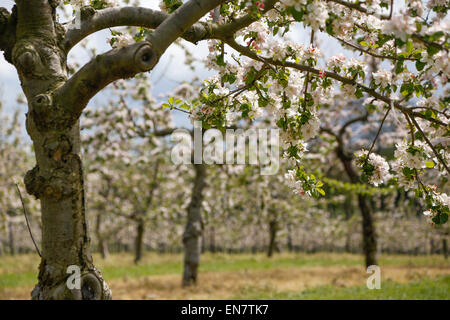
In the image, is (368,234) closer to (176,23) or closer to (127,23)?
(127,23)

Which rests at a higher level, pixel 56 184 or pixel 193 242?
pixel 56 184

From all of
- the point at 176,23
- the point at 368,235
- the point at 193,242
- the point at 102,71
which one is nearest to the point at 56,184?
the point at 102,71

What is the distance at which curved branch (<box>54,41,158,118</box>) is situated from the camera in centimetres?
225

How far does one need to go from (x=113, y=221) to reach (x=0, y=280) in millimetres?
14299

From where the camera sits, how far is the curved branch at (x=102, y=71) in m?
2.25

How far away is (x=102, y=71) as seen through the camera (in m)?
2.37

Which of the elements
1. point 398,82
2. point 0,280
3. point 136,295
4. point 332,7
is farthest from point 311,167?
point 0,280

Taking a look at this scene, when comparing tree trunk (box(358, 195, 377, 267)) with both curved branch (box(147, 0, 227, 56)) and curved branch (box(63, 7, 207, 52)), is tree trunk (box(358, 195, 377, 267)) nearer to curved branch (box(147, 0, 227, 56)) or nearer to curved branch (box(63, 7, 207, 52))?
curved branch (box(63, 7, 207, 52))

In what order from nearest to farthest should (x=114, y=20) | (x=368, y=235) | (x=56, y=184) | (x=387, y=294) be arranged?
1. (x=56, y=184)
2. (x=114, y=20)
3. (x=387, y=294)
4. (x=368, y=235)

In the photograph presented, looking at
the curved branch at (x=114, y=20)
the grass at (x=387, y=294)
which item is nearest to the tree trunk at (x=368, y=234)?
the grass at (x=387, y=294)

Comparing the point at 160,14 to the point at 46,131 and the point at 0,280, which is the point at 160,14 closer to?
the point at 46,131

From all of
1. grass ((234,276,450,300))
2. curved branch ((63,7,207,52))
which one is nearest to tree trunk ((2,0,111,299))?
curved branch ((63,7,207,52))

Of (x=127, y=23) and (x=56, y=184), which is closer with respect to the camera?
(x=56, y=184)

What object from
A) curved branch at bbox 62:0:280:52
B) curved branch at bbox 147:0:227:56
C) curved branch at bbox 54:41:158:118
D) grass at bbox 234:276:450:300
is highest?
curved branch at bbox 62:0:280:52
